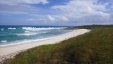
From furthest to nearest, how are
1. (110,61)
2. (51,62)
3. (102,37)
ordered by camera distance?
(102,37), (51,62), (110,61)

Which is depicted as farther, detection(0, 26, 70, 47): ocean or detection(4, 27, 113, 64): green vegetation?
detection(0, 26, 70, 47): ocean

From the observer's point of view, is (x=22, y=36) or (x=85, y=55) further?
(x=22, y=36)

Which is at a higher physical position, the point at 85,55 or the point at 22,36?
the point at 85,55

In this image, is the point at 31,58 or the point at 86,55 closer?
the point at 86,55

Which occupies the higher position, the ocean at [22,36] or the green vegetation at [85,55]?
the green vegetation at [85,55]

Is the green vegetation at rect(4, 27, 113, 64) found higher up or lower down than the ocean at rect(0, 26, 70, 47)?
higher up

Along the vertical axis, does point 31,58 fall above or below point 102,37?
below

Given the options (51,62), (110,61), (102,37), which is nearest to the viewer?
(110,61)

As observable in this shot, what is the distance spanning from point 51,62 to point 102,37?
342 cm

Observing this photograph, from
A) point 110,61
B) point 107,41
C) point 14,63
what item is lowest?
point 14,63

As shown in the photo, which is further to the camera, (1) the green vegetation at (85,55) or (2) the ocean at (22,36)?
(2) the ocean at (22,36)

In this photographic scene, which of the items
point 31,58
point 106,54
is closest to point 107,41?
point 106,54

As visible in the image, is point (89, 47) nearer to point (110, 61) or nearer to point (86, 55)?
point (86, 55)

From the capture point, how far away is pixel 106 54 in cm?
869
